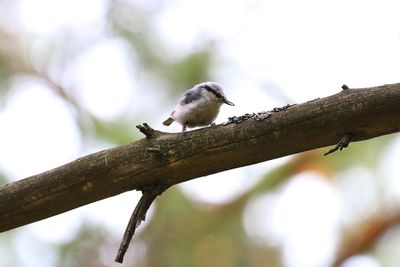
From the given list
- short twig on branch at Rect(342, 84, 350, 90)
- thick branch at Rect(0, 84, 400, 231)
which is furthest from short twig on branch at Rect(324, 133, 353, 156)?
short twig on branch at Rect(342, 84, 350, 90)

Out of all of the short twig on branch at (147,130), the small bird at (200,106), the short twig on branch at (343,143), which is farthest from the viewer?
the small bird at (200,106)

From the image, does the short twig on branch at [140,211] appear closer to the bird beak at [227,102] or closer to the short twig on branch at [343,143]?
the short twig on branch at [343,143]

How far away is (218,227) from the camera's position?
3.79m

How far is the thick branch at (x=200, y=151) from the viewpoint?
1.69m

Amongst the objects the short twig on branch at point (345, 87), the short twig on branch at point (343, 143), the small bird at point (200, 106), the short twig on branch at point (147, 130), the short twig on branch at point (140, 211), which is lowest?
the short twig on branch at point (343, 143)

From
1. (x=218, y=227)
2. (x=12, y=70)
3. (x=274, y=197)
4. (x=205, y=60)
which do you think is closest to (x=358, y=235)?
(x=274, y=197)

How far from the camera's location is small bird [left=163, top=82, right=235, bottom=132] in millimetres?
2471

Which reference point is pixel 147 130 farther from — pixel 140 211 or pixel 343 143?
pixel 343 143

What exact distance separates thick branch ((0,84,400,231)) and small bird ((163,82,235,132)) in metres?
0.56

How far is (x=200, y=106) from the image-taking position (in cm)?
247

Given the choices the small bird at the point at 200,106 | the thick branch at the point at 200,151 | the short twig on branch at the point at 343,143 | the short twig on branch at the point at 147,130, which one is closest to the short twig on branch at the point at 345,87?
the thick branch at the point at 200,151

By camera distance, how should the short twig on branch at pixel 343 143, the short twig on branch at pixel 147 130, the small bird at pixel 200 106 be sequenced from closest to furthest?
the short twig on branch at pixel 343 143, the short twig on branch at pixel 147 130, the small bird at pixel 200 106

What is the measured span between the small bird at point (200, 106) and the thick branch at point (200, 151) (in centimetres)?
56

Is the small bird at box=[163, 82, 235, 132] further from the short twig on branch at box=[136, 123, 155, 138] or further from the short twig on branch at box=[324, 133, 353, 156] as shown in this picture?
the short twig on branch at box=[324, 133, 353, 156]
